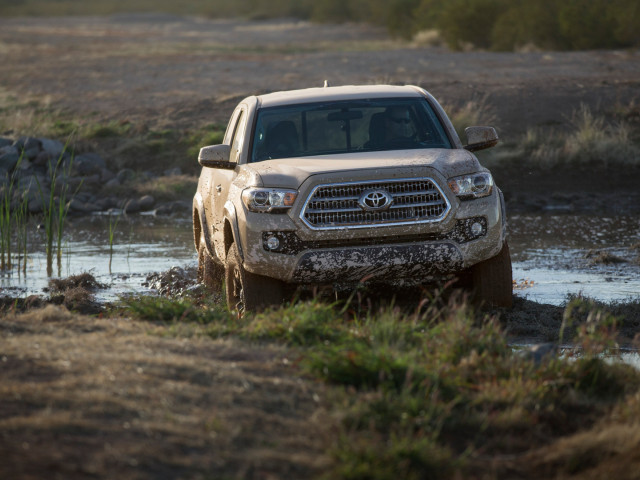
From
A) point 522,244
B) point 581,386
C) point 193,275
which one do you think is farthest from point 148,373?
point 522,244

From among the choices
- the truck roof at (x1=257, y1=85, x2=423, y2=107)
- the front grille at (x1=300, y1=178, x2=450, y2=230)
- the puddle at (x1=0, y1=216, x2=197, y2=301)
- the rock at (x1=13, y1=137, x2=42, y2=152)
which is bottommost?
the puddle at (x1=0, y1=216, x2=197, y2=301)

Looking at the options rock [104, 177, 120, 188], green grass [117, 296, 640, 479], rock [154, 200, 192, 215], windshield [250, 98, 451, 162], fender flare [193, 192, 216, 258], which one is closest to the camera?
green grass [117, 296, 640, 479]

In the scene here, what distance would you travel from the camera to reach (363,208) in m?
7.34

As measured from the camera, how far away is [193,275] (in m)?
11.3

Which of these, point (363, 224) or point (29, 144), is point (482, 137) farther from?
point (29, 144)

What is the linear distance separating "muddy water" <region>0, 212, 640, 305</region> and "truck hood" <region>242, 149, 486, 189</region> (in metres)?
2.06

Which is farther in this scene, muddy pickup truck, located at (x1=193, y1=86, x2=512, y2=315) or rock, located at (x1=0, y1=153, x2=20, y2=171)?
rock, located at (x1=0, y1=153, x2=20, y2=171)

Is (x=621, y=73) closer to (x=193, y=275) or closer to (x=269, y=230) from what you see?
(x=193, y=275)

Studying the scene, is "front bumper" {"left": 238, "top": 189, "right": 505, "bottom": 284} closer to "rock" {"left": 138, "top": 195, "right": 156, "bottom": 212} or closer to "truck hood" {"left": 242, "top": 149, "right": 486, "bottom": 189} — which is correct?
"truck hood" {"left": 242, "top": 149, "right": 486, "bottom": 189}

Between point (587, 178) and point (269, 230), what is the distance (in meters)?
11.0

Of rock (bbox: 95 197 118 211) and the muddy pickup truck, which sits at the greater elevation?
the muddy pickup truck

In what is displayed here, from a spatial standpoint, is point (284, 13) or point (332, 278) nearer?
point (332, 278)

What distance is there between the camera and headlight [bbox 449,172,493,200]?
750 cm

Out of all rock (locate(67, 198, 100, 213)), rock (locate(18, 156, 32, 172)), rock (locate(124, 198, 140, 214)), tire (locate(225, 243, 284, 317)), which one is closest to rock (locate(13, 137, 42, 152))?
rock (locate(18, 156, 32, 172))
